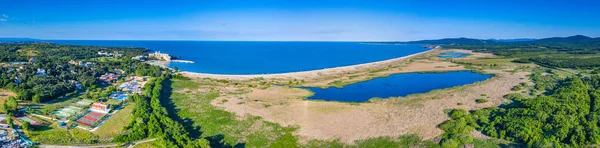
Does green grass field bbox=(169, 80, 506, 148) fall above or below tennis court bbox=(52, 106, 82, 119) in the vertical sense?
below

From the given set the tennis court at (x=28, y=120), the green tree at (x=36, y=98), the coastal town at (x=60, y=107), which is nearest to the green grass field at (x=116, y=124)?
the coastal town at (x=60, y=107)

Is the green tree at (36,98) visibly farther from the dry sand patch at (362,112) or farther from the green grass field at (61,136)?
the dry sand patch at (362,112)

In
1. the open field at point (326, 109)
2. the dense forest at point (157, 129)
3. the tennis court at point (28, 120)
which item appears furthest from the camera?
the tennis court at point (28, 120)

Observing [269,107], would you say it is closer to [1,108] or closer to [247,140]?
[247,140]

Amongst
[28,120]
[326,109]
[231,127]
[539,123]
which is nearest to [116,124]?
[28,120]

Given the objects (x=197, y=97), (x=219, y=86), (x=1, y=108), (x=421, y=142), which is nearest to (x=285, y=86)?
(x=219, y=86)

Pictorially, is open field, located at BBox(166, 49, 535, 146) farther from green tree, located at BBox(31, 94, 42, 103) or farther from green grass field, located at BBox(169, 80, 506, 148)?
green tree, located at BBox(31, 94, 42, 103)

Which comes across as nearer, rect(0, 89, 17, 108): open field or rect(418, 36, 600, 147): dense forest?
rect(418, 36, 600, 147): dense forest

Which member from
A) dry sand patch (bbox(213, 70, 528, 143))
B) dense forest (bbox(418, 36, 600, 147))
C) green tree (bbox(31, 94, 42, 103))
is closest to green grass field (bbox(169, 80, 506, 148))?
dry sand patch (bbox(213, 70, 528, 143))

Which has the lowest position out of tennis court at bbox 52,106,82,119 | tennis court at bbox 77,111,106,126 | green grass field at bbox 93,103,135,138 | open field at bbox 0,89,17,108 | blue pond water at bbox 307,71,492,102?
blue pond water at bbox 307,71,492,102
